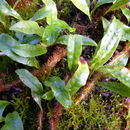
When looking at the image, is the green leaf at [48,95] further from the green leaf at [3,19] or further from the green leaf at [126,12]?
the green leaf at [126,12]

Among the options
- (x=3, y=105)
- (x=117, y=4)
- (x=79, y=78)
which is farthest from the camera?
(x=117, y=4)

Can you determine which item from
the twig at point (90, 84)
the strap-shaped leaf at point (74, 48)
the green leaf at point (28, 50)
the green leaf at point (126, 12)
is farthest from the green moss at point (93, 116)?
the green leaf at point (126, 12)

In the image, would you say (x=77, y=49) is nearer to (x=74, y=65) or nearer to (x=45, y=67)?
(x=74, y=65)

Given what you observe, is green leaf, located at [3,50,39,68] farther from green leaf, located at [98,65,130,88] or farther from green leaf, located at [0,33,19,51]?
green leaf, located at [98,65,130,88]

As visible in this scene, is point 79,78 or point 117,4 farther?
point 117,4

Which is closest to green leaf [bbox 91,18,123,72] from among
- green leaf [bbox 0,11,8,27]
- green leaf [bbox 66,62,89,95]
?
green leaf [bbox 66,62,89,95]

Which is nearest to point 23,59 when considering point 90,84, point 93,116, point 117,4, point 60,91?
point 60,91

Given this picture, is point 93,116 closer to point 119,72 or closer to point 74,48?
point 119,72
